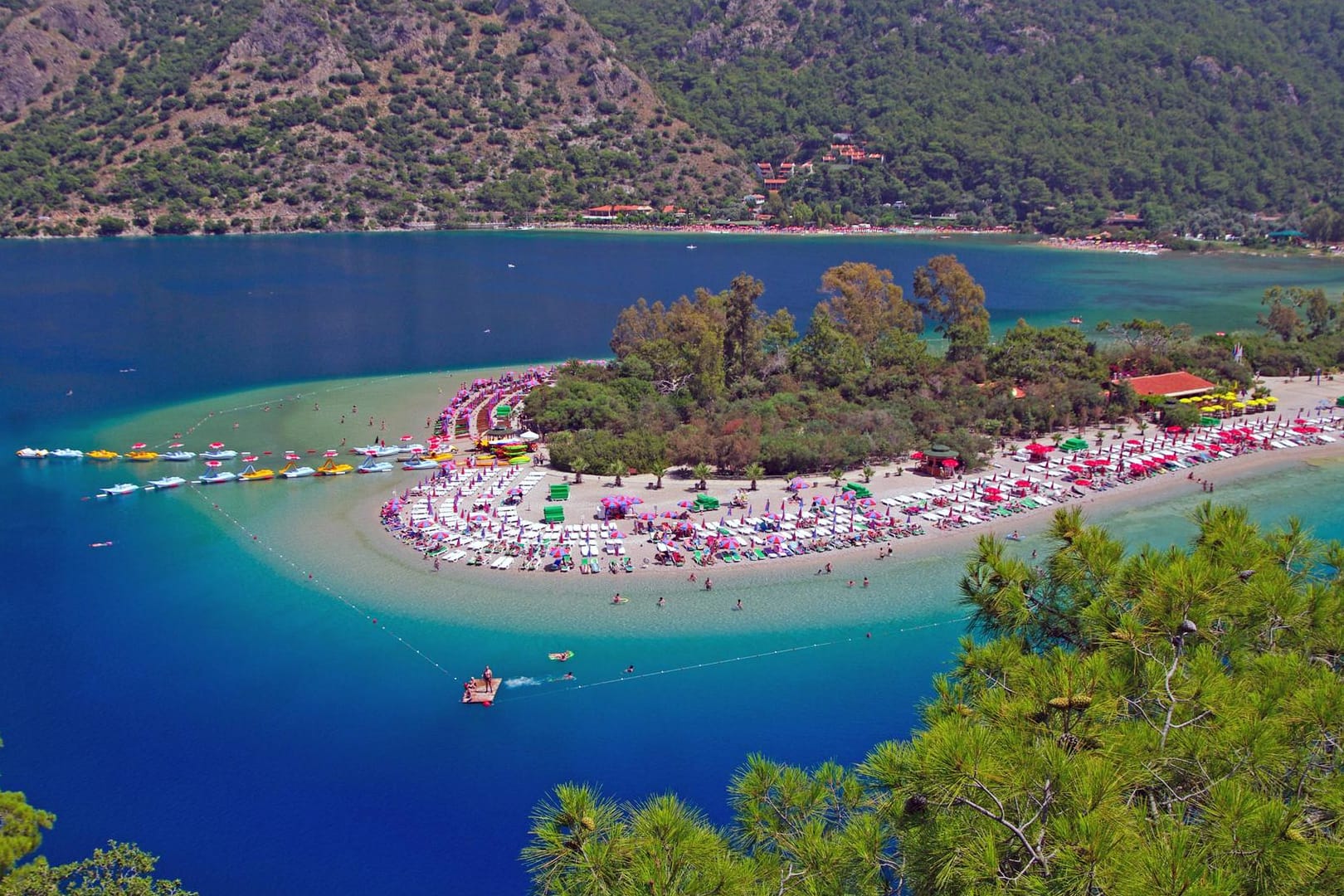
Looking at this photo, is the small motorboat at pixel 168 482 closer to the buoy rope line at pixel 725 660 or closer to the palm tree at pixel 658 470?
the palm tree at pixel 658 470

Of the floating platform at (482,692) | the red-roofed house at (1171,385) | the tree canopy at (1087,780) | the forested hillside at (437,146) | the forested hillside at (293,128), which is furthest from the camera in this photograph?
the forested hillside at (437,146)

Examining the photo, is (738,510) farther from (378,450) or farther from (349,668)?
(378,450)

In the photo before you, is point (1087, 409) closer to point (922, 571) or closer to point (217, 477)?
point (922, 571)

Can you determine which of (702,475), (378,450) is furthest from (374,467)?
(702,475)

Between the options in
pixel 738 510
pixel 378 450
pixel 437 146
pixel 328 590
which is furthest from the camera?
pixel 437 146

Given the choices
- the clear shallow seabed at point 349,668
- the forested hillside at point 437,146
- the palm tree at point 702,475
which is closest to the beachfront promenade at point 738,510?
Result: the palm tree at point 702,475

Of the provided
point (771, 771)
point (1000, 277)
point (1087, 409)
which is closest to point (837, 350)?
point (1087, 409)
